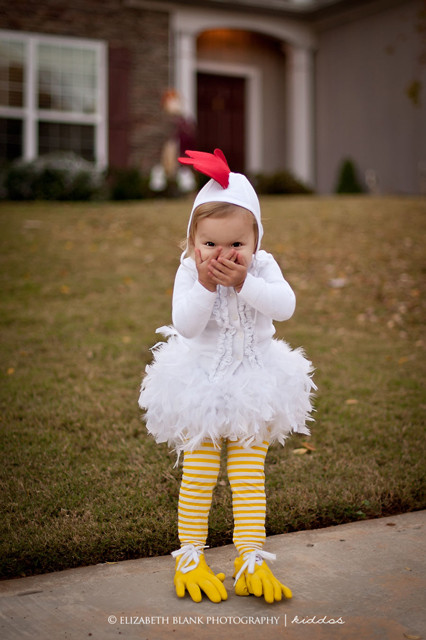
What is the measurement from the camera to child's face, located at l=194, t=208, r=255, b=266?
212 centimetres

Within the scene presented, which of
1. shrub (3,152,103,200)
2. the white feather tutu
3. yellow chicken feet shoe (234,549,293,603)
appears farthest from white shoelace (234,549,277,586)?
shrub (3,152,103,200)

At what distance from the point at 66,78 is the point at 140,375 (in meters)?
9.42

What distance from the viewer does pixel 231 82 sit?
1424 cm

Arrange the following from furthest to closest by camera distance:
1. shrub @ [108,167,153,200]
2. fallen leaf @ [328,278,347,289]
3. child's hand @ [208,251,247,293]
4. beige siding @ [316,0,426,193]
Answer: beige siding @ [316,0,426,193], shrub @ [108,167,153,200], fallen leaf @ [328,278,347,289], child's hand @ [208,251,247,293]

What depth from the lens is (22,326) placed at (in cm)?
536

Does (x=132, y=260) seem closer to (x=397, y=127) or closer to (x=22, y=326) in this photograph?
(x=22, y=326)

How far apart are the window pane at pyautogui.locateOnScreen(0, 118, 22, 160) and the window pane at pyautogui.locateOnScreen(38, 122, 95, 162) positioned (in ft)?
1.19

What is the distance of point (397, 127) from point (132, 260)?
7978 millimetres

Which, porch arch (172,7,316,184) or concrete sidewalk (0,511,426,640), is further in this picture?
porch arch (172,7,316,184)

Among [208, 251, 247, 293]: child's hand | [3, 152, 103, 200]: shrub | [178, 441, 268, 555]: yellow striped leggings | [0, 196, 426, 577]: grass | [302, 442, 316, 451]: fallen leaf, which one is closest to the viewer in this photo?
[208, 251, 247, 293]: child's hand

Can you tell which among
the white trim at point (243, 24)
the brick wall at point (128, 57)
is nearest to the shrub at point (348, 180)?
the white trim at point (243, 24)

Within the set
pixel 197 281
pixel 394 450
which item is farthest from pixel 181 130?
pixel 197 281

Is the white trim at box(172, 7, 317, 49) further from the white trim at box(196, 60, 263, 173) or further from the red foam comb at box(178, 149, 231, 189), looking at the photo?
the red foam comb at box(178, 149, 231, 189)

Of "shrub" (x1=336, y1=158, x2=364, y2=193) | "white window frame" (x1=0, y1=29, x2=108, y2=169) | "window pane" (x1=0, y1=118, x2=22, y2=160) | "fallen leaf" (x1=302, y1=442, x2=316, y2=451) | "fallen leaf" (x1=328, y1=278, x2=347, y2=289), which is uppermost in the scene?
"white window frame" (x1=0, y1=29, x2=108, y2=169)
